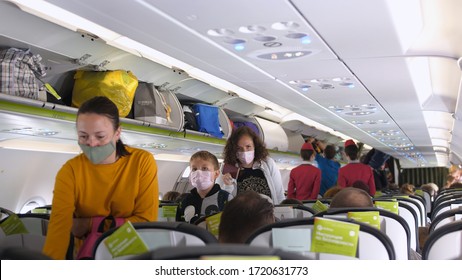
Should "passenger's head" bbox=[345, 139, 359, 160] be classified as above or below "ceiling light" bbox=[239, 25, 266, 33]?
below

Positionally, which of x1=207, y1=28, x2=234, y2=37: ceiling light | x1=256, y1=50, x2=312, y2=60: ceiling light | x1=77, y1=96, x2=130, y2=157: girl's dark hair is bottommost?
x1=77, y1=96, x2=130, y2=157: girl's dark hair

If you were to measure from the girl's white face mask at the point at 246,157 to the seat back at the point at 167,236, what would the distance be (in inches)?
117

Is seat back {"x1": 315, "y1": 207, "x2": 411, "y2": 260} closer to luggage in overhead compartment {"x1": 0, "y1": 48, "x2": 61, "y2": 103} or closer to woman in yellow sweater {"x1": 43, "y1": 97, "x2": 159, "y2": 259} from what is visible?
woman in yellow sweater {"x1": 43, "y1": 97, "x2": 159, "y2": 259}

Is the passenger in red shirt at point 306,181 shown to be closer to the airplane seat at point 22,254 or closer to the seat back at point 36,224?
the seat back at point 36,224

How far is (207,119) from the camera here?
9.07 m

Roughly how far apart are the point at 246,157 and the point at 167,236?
9.94ft

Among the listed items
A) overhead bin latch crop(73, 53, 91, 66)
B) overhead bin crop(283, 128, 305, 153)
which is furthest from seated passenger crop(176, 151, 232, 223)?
overhead bin crop(283, 128, 305, 153)

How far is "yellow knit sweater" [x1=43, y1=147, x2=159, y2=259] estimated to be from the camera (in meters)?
3.30

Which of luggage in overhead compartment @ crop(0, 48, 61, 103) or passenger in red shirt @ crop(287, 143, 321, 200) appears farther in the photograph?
passenger in red shirt @ crop(287, 143, 321, 200)

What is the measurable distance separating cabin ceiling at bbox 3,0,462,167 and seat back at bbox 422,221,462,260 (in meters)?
1.67

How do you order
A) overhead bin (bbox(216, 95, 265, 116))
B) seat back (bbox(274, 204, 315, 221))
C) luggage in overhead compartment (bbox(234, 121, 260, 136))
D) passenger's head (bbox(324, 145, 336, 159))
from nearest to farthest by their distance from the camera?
seat back (bbox(274, 204, 315, 221)) → overhead bin (bbox(216, 95, 265, 116)) → luggage in overhead compartment (bbox(234, 121, 260, 136)) → passenger's head (bbox(324, 145, 336, 159))

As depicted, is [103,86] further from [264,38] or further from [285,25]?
[285,25]

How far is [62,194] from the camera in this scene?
327 centimetres
